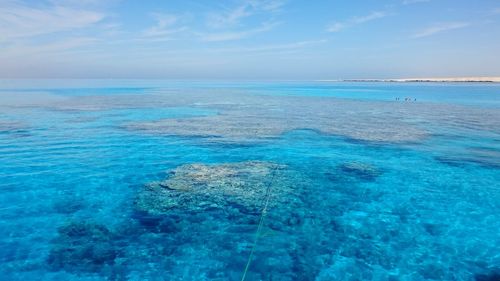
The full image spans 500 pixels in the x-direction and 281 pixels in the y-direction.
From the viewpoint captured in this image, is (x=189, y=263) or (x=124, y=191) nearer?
(x=189, y=263)

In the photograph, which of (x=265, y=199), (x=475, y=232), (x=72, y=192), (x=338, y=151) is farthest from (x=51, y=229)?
(x=338, y=151)

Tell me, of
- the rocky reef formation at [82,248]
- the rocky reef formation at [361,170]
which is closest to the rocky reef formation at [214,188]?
the rocky reef formation at [82,248]

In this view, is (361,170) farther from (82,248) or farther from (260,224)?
(82,248)

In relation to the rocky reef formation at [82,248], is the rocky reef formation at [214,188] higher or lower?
higher

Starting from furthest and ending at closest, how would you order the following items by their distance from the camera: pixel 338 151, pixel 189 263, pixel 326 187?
pixel 338 151
pixel 326 187
pixel 189 263

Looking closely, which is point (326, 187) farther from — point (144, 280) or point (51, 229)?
point (51, 229)

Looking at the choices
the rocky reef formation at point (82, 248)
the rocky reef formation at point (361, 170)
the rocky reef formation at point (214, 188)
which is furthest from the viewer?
the rocky reef formation at point (361, 170)

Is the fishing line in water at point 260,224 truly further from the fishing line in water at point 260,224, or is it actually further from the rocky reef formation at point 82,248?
the rocky reef formation at point 82,248

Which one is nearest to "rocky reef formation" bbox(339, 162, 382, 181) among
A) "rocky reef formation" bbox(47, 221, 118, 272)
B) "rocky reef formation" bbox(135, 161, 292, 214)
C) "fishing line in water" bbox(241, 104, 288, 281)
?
"rocky reef formation" bbox(135, 161, 292, 214)
